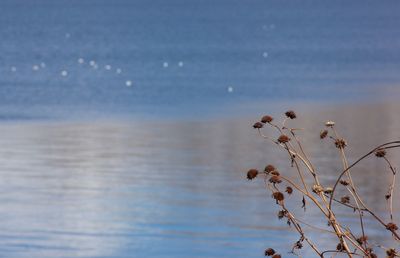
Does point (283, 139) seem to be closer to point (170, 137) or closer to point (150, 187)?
point (150, 187)

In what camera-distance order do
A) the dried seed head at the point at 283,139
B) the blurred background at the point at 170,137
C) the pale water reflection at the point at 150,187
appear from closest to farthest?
1. the dried seed head at the point at 283,139
2. the pale water reflection at the point at 150,187
3. the blurred background at the point at 170,137

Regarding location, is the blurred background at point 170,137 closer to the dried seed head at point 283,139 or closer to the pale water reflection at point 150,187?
the pale water reflection at point 150,187

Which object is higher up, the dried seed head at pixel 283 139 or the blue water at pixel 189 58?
the blue water at pixel 189 58

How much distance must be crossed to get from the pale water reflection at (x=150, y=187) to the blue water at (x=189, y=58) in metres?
3.81

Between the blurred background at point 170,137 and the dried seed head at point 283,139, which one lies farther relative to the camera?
the blurred background at point 170,137

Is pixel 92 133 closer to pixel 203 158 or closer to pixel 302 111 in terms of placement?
pixel 203 158

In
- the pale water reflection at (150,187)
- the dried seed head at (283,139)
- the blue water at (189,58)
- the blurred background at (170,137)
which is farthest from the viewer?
the blue water at (189,58)

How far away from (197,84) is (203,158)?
1274cm

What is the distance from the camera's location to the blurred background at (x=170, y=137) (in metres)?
9.34

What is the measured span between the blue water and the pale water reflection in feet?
12.5

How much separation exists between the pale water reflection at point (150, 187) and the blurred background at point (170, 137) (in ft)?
0.06

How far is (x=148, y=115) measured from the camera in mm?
18766

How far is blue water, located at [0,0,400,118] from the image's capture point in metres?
21.9

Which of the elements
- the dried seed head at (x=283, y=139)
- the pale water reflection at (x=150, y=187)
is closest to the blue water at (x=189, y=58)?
the pale water reflection at (x=150, y=187)
